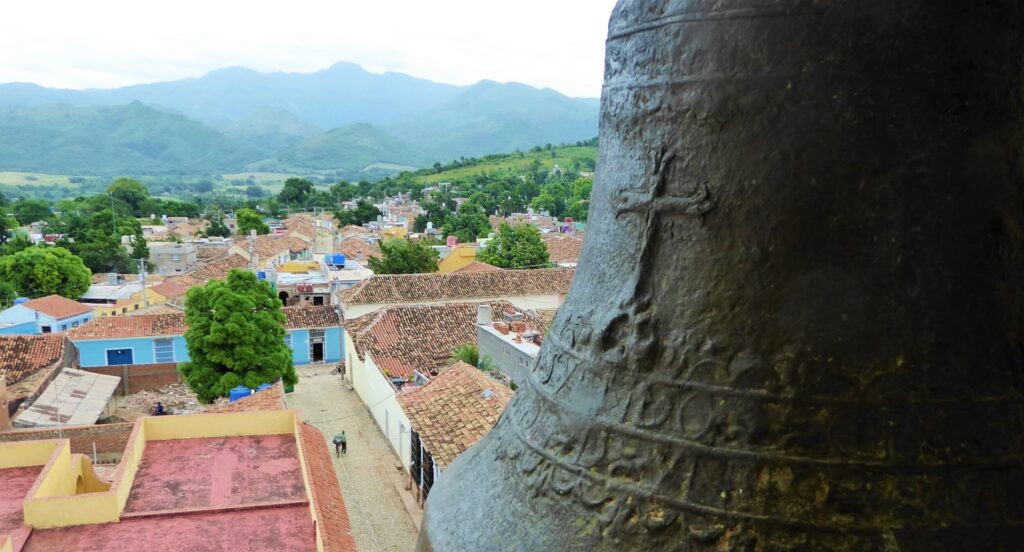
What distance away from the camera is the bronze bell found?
7.48ft

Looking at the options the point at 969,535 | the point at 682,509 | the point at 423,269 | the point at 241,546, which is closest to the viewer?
the point at 969,535

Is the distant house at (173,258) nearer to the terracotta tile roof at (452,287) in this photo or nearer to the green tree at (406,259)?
the green tree at (406,259)

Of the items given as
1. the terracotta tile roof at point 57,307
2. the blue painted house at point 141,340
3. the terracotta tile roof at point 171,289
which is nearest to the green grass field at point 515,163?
the terracotta tile roof at point 171,289

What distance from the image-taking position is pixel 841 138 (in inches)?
96.4

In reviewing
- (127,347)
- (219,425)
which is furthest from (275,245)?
(219,425)

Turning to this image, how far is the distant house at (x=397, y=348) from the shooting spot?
26.2 m

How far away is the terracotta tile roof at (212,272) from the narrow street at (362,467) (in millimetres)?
15282

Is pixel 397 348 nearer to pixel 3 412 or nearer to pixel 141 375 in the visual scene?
pixel 3 412

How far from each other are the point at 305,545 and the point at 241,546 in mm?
947

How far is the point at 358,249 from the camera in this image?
202 ft

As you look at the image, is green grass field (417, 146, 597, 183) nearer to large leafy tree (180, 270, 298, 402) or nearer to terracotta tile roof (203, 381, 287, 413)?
large leafy tree (180, 270, 298, 402)

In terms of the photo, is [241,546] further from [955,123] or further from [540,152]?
[540,152]

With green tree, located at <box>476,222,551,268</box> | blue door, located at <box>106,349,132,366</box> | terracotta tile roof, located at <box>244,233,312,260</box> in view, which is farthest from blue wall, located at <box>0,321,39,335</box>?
green tree, located at <box>476,222,551,268</box>

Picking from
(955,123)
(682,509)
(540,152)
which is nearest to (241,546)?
(682,509)
